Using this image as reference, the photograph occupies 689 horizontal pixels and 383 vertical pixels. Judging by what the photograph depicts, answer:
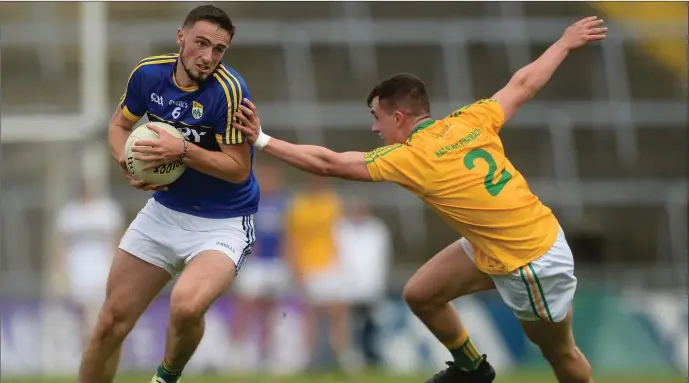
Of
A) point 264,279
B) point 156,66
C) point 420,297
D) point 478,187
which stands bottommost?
point 264,279

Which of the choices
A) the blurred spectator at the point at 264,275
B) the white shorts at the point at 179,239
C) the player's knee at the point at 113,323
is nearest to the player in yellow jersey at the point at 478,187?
the white shorts at the point at 179,239

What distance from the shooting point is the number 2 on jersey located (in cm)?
692

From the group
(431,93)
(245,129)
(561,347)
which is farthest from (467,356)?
(431,93)

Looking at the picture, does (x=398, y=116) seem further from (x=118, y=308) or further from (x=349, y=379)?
(x=349, y=379)

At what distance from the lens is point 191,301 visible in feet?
21.6

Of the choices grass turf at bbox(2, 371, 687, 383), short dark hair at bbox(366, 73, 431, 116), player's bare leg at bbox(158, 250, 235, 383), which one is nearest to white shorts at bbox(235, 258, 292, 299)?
grass turf at bbox(2, 371, 687, 383)

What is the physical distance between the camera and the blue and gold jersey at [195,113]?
6.77 m

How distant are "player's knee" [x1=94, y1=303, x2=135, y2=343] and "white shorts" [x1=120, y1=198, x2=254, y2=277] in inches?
14.2

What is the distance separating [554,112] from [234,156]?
12.0m

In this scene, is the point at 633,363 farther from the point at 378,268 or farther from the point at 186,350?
the point at 186,350

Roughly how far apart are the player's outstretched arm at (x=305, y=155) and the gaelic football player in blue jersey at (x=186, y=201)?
0.14 meters

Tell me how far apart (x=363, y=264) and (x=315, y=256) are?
2.67ft

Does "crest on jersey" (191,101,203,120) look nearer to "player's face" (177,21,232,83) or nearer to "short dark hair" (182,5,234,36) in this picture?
"player's face" (177,21,232,83)

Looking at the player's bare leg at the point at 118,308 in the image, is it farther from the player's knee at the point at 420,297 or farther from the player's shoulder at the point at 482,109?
the player's shoulder at the point at 482,109
